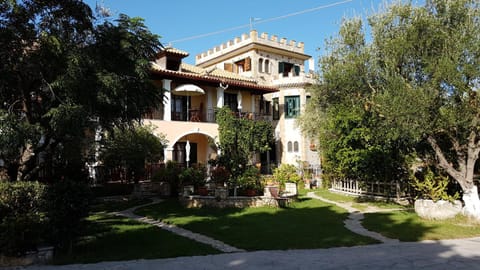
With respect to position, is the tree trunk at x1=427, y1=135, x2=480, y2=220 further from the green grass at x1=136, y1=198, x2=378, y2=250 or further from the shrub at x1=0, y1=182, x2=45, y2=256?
the shrub at x1=0, y1=182, x2=45, y2=256

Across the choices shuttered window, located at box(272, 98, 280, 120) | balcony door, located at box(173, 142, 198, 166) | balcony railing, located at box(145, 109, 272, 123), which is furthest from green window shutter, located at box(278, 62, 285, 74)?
balcony door, located at box(173, 142, 198, 166)

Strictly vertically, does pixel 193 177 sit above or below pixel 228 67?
below

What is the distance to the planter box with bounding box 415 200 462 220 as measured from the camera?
12412 millimetres

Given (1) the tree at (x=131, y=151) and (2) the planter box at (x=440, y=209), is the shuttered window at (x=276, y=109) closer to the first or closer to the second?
(1) the tree at (x=131, y=151)

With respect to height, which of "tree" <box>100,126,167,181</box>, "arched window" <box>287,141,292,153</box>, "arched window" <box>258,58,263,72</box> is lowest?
"tree" <box>100,126,167,181</box>

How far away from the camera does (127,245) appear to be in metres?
8.99

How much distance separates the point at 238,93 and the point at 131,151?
11.6 metres

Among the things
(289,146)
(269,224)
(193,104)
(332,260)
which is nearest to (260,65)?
(289,146)

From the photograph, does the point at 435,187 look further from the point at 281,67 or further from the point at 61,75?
the point at 281,67

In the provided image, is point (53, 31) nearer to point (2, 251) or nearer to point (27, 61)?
point (27, 61)

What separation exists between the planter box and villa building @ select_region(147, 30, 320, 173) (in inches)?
502

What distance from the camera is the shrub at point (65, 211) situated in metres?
7.82

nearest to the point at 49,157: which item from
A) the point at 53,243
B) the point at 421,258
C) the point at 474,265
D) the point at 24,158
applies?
the point at 24,158

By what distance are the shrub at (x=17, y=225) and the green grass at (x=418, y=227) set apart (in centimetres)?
843
